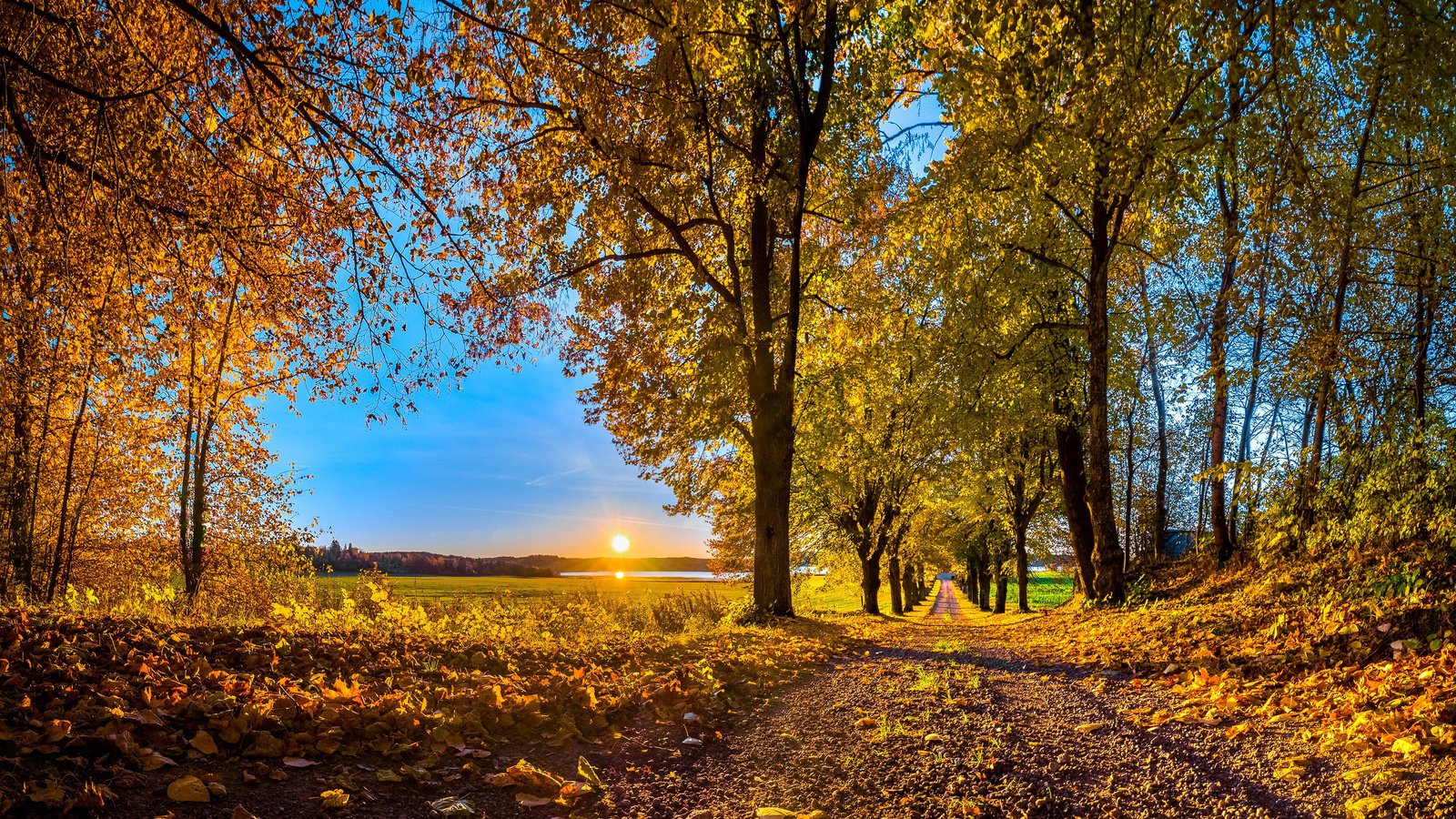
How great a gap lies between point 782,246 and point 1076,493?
1004cm

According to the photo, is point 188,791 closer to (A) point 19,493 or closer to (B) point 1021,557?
(A) point 19,493

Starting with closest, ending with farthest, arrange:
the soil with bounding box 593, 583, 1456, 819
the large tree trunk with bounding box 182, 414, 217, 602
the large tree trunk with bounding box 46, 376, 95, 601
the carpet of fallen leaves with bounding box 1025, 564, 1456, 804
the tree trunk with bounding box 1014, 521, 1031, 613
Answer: the soil with bounding box 593, 583, 1456, 819
the carpet of fallen leaves with bounding box 1025, 564, 1456, 804
the large tree trunk with bounding box 46, 376, 95, 601
the large tree trunk with bounding box 182, 414, 217, 602
the tree trunk with bounding box 1014, 521, 1031, 613

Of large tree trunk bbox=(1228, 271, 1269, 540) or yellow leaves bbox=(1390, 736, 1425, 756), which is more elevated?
large tree trunk bbox=(1228, 271, 1269, 540)

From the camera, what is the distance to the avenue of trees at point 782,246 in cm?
555

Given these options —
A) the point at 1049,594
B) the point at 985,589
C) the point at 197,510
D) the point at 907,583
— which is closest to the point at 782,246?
the point at 197,510

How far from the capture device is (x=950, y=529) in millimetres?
30281

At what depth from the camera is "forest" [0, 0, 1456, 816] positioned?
13.8 ft

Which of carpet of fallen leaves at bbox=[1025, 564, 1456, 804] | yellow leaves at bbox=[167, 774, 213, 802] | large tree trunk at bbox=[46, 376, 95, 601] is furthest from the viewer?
large tree trunk at bbox=[46, 376, 95, 601]

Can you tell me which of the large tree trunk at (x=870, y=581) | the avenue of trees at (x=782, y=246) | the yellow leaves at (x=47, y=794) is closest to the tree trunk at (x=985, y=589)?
A: the large tree trunk at (x=870, y=581)

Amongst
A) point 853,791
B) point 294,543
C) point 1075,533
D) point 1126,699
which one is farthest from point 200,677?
point 1075,533

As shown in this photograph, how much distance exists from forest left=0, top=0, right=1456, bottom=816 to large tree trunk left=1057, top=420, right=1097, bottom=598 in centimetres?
14

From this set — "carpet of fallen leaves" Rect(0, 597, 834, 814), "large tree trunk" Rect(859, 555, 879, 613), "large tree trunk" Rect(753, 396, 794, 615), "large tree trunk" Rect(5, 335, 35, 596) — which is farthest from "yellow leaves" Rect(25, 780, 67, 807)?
"large tree trunk" Rect(859, 555, 879, 613)

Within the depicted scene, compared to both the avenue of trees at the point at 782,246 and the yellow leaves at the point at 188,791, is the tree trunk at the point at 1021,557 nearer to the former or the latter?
the avenue of trees at the point at 782,246

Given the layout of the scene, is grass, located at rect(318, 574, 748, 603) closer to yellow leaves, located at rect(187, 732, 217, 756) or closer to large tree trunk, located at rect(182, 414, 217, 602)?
large tree trunk, located at rect(182, 414, 217, 602)
